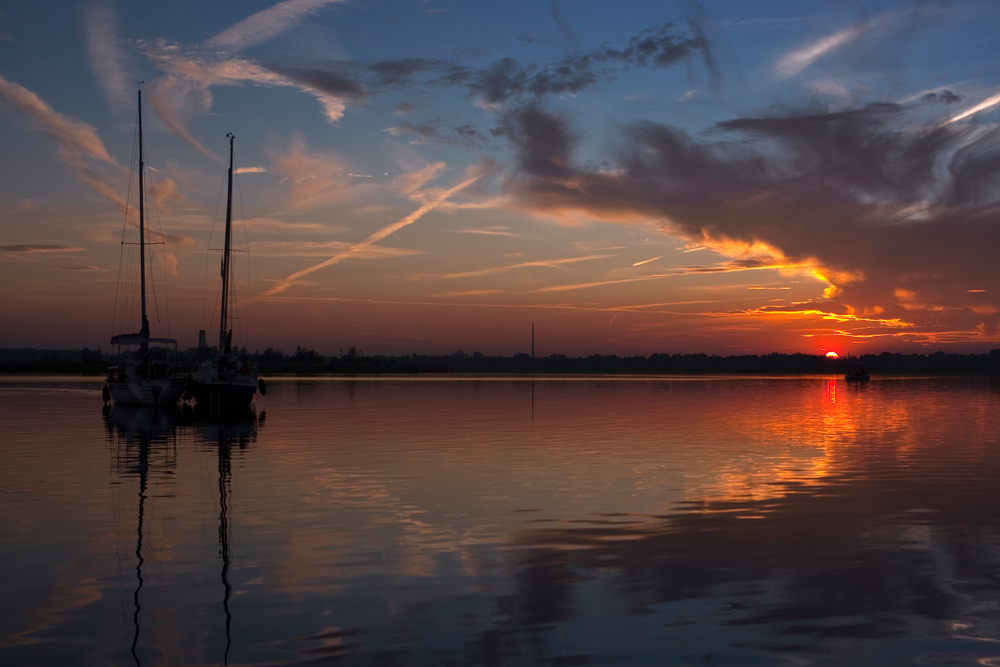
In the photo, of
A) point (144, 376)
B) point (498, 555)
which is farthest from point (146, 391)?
point (498, 555)

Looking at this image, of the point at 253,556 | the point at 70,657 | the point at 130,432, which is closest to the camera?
the point at 70,657

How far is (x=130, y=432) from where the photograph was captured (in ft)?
131

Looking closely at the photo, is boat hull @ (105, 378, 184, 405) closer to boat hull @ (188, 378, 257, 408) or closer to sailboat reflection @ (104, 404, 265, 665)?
sailboat reflection @ (104, 404, 265, 665)

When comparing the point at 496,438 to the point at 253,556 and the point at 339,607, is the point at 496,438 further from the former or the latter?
the point at 339,607

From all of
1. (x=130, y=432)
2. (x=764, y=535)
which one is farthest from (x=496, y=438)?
(x=764, y=535)

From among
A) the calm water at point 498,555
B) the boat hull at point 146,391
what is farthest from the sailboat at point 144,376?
the calm water at point 498,555

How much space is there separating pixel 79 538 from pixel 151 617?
6.05 metres

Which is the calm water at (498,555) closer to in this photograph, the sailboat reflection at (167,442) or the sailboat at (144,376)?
the sailboat reflection at (167,442)

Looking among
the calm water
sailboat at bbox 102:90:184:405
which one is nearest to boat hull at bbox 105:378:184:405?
sailboat at bbox 102:90:184:405

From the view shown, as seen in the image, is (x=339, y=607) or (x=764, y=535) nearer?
(x=339, y=607)

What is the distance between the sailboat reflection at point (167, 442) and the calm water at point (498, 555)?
0.13m

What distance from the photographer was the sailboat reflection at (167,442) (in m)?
13.6

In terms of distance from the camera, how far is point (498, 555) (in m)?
14.7

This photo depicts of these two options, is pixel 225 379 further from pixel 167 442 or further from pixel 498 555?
pixel 498 555
